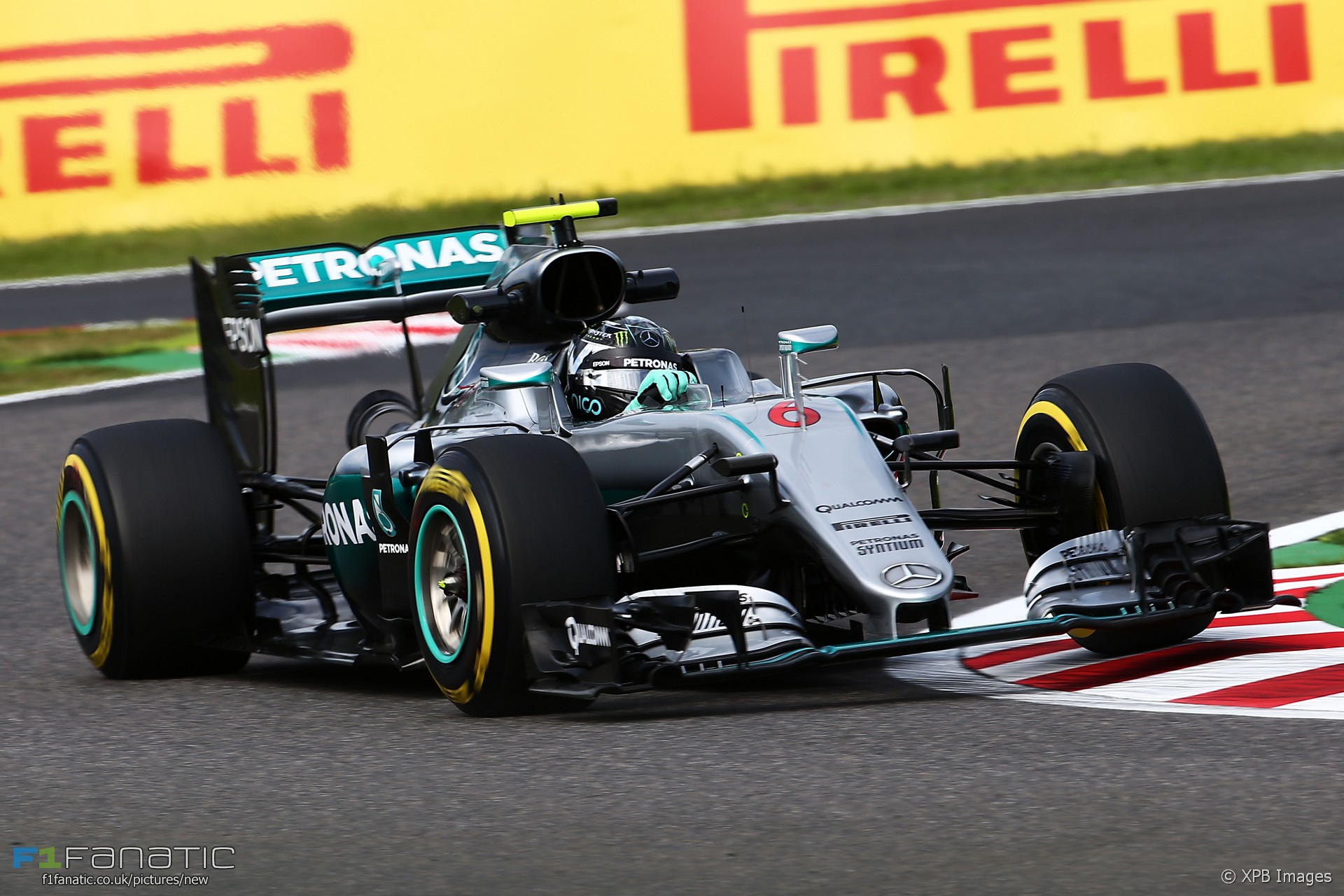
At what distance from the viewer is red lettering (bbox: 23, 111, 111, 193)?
18250mm

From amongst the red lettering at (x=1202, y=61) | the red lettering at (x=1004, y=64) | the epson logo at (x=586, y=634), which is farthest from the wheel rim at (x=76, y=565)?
the red lettering at (x=1202, y=61)

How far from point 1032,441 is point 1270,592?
1001mm

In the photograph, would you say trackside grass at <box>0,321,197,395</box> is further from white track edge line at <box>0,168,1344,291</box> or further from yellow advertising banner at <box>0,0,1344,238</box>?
yellow advertising banner at <box>0,0,1344,238</box>

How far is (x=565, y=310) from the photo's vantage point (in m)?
6.59

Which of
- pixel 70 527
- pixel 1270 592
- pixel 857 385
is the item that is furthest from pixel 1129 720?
pixel 70 527

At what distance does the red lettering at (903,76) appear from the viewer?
18000 millimetres

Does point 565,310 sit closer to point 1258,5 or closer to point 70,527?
point 70,527

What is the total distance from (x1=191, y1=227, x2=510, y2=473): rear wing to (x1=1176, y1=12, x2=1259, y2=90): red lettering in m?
11.5

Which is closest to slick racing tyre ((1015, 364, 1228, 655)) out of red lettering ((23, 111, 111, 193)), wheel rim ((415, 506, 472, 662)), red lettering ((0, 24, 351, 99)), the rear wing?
wheel rim ((415, 506, 472, 662))

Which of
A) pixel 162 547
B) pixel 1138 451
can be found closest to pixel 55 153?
pixel 162 547

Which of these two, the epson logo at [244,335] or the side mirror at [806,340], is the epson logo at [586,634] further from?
the epson logo at [244,335]

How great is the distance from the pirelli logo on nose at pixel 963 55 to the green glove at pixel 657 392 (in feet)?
40.1

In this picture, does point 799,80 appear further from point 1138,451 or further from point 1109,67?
point 1138,451

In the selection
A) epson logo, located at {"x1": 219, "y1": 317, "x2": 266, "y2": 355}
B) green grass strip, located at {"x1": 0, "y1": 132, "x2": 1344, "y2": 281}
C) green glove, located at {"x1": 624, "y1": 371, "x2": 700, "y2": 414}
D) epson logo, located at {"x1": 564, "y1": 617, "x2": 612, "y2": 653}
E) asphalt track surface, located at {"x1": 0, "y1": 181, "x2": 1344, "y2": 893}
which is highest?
green grass strip, located at {"x1": 0, "y1": 132, "x2": 1344, "y2": 281}
